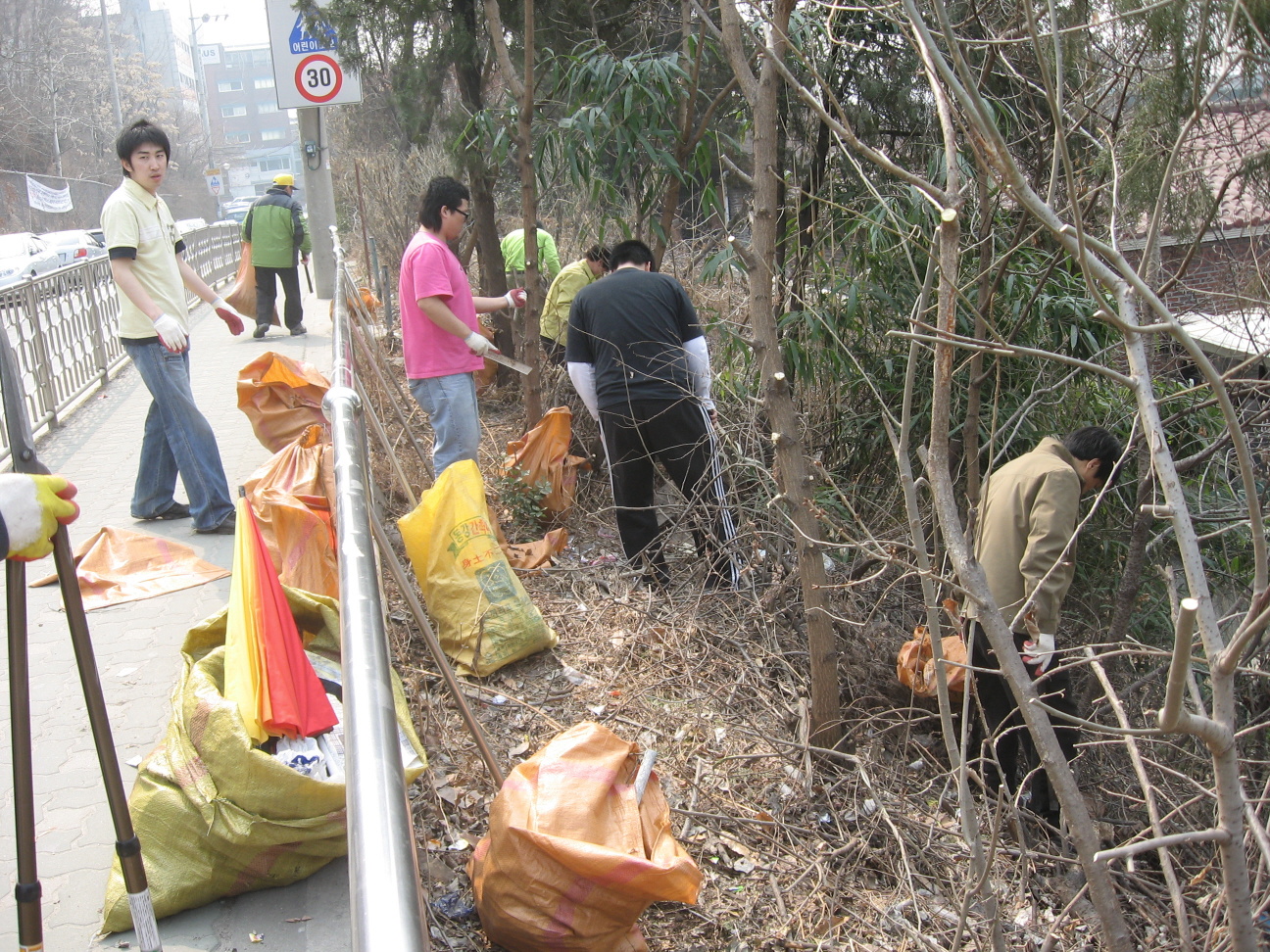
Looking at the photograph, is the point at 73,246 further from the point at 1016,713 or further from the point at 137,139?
the point at 1016,713

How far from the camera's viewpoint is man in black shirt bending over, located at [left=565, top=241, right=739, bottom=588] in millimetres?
4688

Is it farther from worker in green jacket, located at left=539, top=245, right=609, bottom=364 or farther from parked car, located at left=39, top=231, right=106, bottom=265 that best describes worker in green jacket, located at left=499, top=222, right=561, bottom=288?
parked car, located at left=39, top=231, right=106, bottom=265

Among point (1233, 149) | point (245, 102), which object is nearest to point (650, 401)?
point (1233, 149)

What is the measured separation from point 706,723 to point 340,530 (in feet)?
7.16

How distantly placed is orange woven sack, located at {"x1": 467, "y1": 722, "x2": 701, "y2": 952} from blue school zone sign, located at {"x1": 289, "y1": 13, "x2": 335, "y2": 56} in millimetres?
6502

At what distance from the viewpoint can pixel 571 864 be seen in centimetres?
224

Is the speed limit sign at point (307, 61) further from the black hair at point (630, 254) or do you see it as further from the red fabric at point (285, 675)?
the red fabric at point (285, 675)

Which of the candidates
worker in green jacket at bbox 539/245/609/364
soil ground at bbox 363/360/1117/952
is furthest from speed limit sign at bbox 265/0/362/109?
soil ground at bbox 363/360/1117/952

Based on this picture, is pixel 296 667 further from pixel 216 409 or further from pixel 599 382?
pixel 216 409

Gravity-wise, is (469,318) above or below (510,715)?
above

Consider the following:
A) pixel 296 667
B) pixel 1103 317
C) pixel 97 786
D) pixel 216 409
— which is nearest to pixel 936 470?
pixel 1103 317

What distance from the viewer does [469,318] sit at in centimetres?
498

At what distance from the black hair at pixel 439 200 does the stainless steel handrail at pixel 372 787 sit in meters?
3.34

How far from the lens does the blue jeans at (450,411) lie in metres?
4.95
